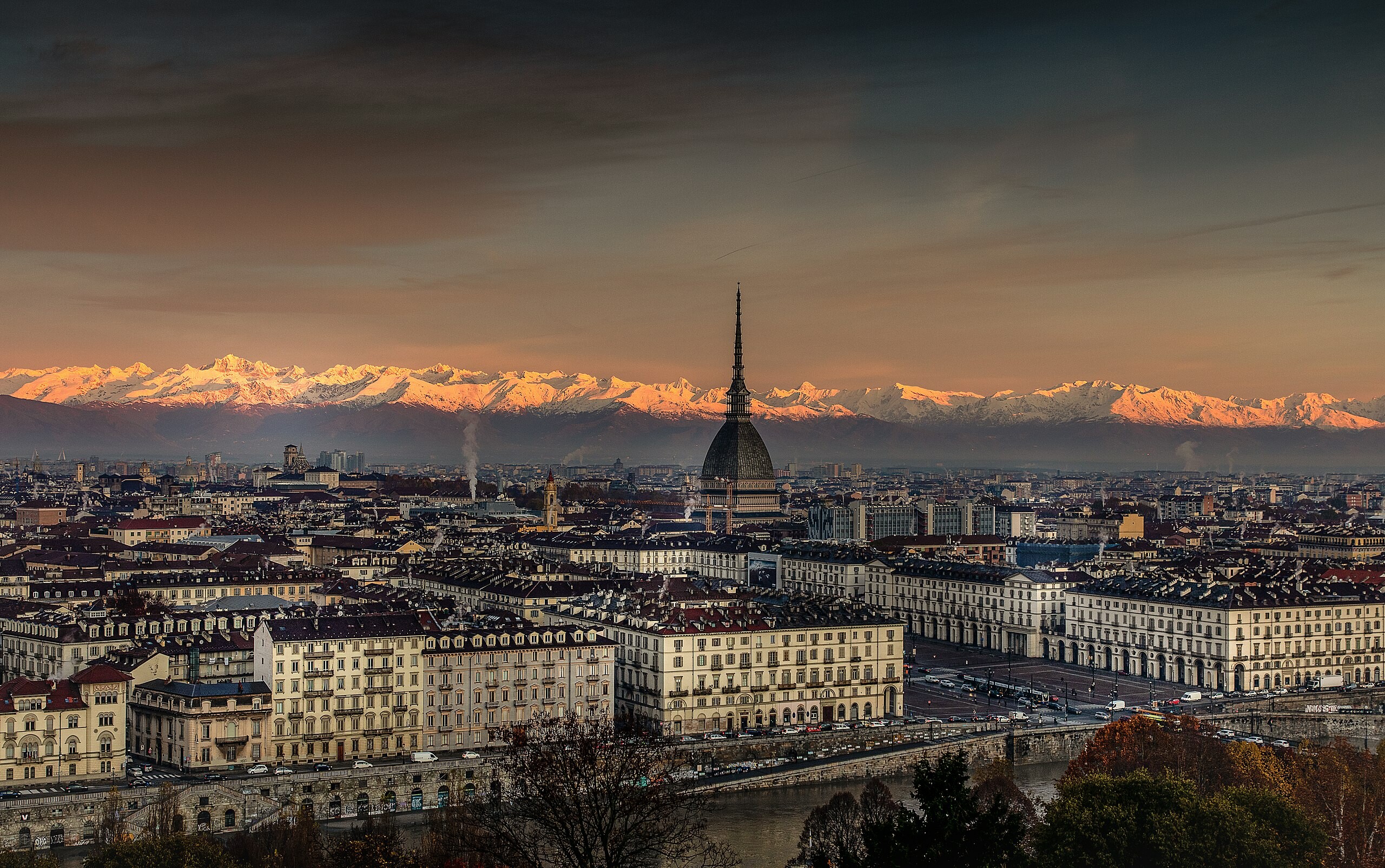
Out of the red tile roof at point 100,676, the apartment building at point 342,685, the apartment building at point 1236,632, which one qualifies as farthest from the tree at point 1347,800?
the red tile roof at point 100,676

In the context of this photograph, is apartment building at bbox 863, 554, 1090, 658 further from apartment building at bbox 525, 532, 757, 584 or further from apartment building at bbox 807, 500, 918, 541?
apartment building at bbox 807, 500, 918, 541

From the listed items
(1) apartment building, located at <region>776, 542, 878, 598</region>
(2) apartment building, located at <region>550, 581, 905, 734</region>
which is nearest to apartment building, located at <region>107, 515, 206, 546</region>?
(1) apartment building, located at <region>776, 542, 878, 598</region>

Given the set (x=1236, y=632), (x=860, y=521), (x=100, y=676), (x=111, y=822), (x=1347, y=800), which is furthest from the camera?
(x=860, y=521)

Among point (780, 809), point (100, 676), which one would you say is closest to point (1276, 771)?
point (780, 809)

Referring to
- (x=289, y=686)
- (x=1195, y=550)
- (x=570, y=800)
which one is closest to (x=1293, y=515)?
(x=1195, y=550)

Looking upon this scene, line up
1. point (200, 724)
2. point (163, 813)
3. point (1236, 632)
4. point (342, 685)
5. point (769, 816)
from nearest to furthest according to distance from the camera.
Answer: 1. point (163, 813)
2. point (769, 816)
3. point (200, 724)
4. point (342, 685)
5. point (1236, 632)

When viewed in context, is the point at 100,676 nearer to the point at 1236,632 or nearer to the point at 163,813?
the point at 163,813
